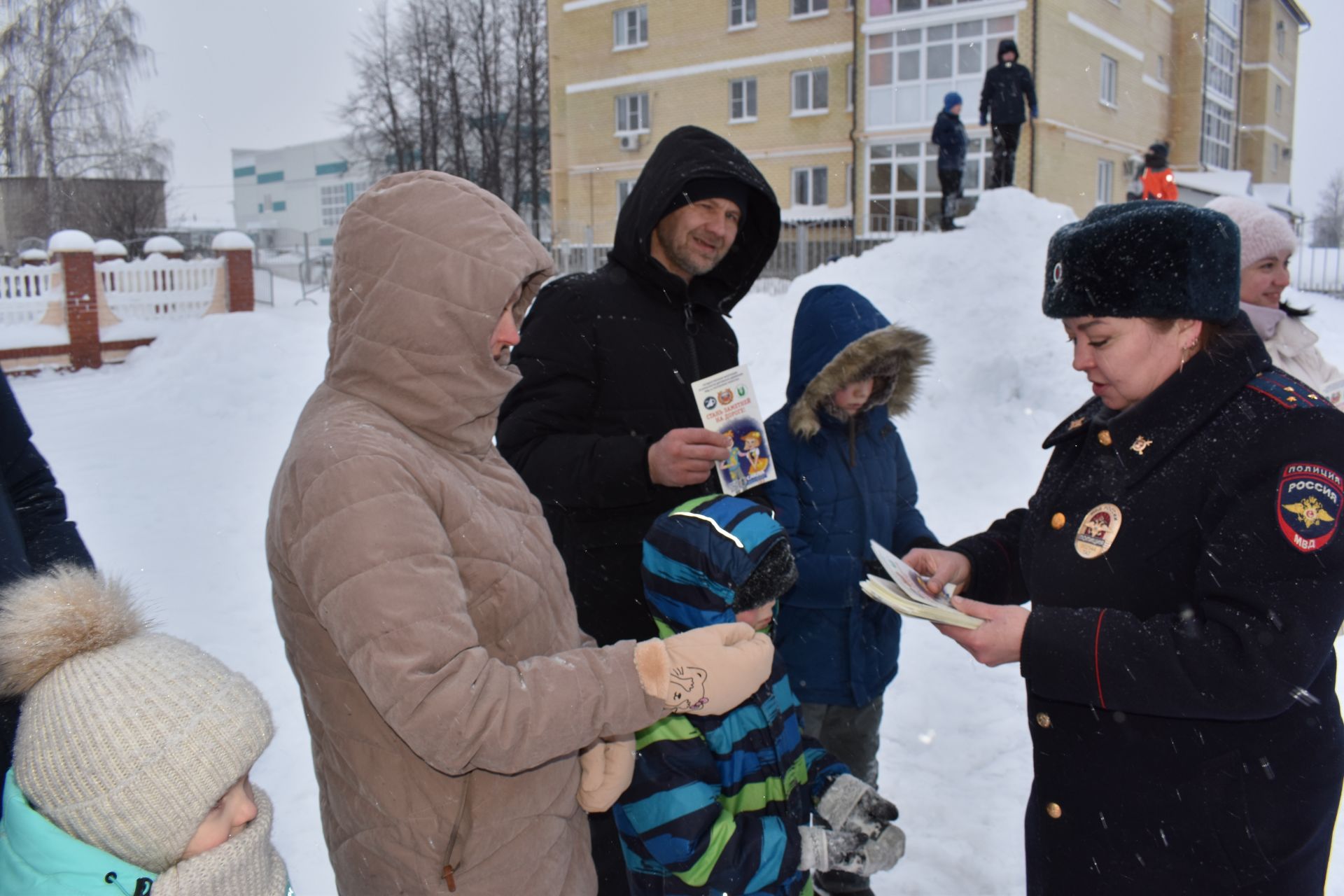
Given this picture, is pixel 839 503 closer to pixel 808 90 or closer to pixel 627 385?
pixel 627 385

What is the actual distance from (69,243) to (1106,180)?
25.7m

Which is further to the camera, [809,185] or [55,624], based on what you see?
[809,185]

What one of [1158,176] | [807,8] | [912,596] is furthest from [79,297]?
[807,8]

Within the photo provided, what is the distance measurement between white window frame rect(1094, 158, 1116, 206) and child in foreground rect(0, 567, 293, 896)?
28997 millimetres

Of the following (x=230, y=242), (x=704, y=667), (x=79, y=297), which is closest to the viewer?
(x=704, y=667)

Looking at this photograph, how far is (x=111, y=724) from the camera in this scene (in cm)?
137

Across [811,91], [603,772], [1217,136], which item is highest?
[1217,136]

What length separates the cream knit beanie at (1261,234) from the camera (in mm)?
3949

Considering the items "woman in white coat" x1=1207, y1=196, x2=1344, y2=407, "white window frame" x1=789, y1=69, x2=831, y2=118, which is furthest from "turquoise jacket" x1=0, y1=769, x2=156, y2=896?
"white window frame" x1=789, y1=69, x2=831, y2=118

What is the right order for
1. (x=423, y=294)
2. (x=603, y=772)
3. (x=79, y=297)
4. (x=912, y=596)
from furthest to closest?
1. (x=79, y=297)
2. (x=912, y=596)
3. (x=603, y=772)
4. (x=423, y=294)

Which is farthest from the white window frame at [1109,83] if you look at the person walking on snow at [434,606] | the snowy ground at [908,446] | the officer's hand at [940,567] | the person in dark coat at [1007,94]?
the person walking on snow at [434,606]

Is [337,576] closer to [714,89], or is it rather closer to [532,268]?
[532,268]

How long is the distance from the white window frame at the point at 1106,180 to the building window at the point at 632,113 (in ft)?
44.0

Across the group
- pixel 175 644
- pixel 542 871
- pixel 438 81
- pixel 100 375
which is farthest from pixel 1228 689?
pixel 438 81
